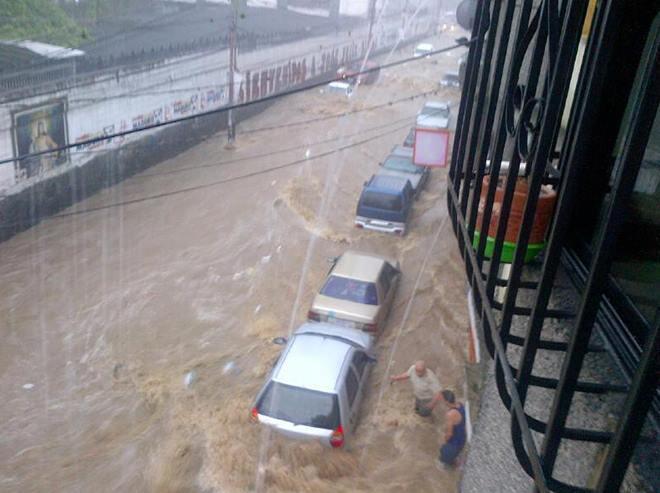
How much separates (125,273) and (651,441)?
1162 cm

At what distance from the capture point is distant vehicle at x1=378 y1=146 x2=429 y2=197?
15188mm

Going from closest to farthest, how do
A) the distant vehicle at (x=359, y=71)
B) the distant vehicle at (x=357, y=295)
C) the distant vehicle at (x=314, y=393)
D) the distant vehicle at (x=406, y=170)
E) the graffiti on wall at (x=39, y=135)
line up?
the distant vehicle at (x=314, y=393), the distant vehicle at (x=357, y=295), the graffiti on wall at (x=39, y=135), the distant vehicle at (x=406, y=170), the distant vehicle at (x=359, y=71)

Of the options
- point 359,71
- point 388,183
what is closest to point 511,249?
point 388,183

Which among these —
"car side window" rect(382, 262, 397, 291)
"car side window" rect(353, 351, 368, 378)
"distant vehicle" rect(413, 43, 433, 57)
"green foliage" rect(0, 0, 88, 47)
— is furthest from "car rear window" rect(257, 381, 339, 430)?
"distant vehicle" rect(413, 43, 433, 57)

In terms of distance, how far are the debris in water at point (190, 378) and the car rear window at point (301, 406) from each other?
2237 mm

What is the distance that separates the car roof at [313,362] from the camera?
267 inches

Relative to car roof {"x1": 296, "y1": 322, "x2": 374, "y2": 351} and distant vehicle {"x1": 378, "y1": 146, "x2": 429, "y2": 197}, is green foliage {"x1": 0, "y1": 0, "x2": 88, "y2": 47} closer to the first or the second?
distant vehicle {"x1": 378, "y1": 146, "x2": 429, "y2": 197}

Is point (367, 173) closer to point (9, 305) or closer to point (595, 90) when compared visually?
point (9, 305)

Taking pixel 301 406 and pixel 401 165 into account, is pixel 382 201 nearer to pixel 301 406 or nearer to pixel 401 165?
pixel 401 165

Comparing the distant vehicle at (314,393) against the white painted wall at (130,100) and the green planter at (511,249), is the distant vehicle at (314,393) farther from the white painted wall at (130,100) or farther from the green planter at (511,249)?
the white painted wall at (130,100)

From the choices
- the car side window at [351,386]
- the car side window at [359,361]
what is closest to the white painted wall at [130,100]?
the car side window at [359,361]

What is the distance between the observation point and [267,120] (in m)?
24.4

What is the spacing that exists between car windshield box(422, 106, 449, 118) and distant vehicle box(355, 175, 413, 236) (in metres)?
8.70

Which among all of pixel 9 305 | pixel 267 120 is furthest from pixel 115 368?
pixel 267 120
